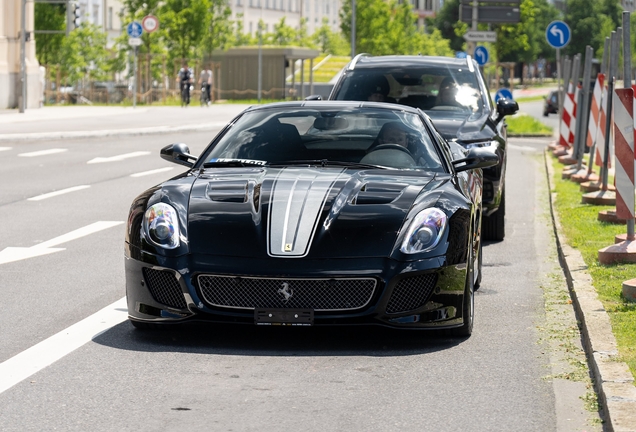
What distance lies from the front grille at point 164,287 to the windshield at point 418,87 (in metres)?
6.62

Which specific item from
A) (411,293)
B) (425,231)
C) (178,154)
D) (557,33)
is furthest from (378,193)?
(557,33)

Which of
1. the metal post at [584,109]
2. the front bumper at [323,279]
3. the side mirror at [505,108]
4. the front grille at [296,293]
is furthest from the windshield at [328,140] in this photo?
the metal post at [584,109]

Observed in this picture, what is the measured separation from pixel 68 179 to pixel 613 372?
13.6m

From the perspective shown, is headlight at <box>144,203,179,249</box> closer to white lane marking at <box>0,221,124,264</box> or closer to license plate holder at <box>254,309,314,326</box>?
license plate holder at <box>254,309,314,326</box>

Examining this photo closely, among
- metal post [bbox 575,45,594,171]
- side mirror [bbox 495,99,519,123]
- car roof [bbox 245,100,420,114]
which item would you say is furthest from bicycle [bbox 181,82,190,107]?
car roof [bbox 245,100,420,114]

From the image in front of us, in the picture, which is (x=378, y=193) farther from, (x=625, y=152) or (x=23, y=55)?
(x=23, y=55)

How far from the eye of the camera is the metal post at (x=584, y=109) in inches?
778

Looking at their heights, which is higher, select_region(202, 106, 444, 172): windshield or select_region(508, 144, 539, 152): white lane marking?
select_region(202, 106, 444, 172): windshield

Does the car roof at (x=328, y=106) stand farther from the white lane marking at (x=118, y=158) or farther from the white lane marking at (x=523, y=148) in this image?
the white lane marking at (x=523, y=148)

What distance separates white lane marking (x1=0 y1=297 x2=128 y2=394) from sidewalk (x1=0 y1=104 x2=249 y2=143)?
19554mm

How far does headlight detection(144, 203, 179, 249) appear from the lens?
6781mm

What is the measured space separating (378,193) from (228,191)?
2.67 feet

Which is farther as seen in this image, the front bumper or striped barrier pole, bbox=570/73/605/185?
striped barrier pole, bbox=570/73/605/185

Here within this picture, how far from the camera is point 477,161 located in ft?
26.3
